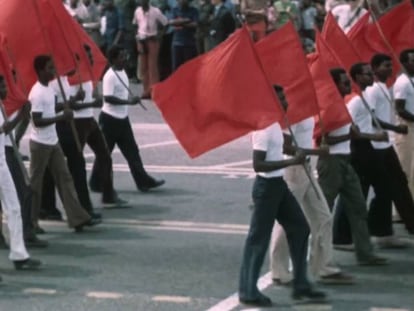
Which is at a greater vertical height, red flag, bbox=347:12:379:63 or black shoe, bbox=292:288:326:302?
red flag, bbox=347:12:379:63

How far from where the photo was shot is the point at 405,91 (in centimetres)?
1398

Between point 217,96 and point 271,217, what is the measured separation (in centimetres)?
105

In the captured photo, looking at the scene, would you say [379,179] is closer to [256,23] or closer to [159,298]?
[159,298]

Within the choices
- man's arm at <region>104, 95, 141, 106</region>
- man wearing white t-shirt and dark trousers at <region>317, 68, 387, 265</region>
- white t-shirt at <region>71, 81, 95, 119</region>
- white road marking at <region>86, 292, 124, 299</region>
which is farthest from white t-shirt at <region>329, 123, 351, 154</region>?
man's arm at <region>104, 95, 141, 106</region>

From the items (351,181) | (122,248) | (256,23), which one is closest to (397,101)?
(351,181)

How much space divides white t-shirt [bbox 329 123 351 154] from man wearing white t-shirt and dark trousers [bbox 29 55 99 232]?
2.83 meters

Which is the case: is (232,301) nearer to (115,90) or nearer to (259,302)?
(259,302)

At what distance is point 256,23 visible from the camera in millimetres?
24734

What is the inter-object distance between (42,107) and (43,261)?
1645 mm

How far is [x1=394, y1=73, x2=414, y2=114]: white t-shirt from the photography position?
550 inches

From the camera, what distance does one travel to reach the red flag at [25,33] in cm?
1411

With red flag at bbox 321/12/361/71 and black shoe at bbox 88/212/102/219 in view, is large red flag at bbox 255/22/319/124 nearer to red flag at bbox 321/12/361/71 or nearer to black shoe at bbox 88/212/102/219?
red flag at bbox 321/12/361/71

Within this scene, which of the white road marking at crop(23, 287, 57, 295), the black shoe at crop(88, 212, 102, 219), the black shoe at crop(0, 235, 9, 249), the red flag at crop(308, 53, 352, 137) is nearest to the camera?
the white road marking at crop(23, 287, 57, 295)

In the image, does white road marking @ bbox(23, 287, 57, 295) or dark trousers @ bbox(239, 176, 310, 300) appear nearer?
dark trousers @ bbox(239, 176, 310, 300)
